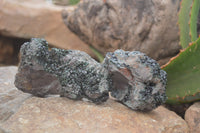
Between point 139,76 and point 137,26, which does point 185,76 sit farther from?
point 137,26

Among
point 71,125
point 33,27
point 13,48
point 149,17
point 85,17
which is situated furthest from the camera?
point 13,48

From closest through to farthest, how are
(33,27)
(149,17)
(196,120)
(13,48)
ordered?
(196,120)
(149,17)
(33,27)
(13,48)

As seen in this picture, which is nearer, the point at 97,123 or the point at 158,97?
the point at 97,123

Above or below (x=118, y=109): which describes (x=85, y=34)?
above

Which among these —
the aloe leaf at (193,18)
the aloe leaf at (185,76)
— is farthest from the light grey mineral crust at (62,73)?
the aloe leaf at (193,18)

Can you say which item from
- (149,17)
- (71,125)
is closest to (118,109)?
(71,125)

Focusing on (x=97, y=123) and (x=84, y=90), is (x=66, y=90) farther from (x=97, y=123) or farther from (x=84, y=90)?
(x=97, y=123)
